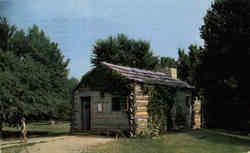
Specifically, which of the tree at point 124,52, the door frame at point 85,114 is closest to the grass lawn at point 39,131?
the door frame at point 85,114

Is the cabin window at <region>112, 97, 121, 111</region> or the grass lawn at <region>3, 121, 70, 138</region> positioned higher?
the cabin window at <region>112, 97, 121, 111</region>

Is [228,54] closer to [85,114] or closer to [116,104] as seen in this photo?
[116,104]

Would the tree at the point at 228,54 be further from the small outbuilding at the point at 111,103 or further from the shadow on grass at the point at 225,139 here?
the small outbuilding at the point at 111,103

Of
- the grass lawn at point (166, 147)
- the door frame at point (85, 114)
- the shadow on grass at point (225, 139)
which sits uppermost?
the door frame at point (85, 114)

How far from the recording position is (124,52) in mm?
41125

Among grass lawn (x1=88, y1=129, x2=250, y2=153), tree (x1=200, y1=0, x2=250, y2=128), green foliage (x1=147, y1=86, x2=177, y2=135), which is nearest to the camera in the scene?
grass lawn (x1=88, y1=129, x2=250, y2=153)

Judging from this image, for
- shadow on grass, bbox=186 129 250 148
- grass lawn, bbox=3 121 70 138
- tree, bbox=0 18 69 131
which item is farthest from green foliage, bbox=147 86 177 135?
grass lawn, bbox=3 121 70 138

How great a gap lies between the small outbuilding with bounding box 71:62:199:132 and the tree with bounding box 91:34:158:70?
841 inches

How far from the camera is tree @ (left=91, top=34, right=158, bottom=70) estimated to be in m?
41.1

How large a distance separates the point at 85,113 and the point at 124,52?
23607 millimetres

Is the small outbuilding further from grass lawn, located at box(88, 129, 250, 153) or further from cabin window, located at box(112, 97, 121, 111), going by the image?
grass lawn, located at box(88, 129, 250, 153)

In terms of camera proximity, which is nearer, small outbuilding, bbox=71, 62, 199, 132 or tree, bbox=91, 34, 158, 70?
small outbuilding, bbox=71, 62, 199, 132

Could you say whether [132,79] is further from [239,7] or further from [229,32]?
[239,7]

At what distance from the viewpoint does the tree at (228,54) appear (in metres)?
17.2
